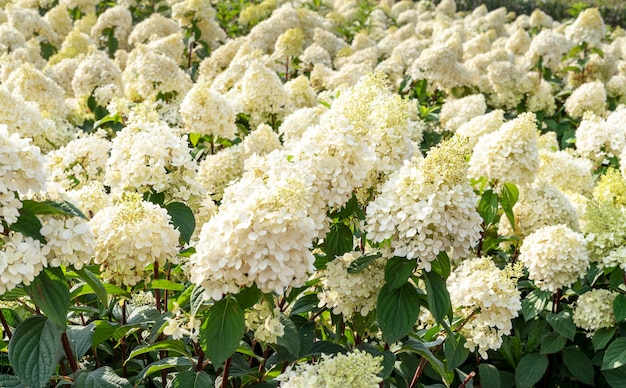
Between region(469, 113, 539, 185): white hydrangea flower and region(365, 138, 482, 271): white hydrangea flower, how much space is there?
1.35 meters

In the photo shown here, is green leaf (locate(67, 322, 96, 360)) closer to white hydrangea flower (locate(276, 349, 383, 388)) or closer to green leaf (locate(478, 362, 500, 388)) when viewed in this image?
white hydrangea flower (locate(276, 349, 383, 388))

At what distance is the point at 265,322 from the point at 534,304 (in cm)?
205

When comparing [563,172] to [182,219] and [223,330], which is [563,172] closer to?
[182,219]

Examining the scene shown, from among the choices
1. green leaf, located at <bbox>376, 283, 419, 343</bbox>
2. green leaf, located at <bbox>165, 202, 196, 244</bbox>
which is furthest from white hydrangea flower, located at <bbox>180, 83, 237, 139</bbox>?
green leaf, located at <bbox>376, 283, 419, 343</bbox>

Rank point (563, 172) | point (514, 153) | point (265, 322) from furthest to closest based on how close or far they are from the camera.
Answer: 1. point (563, 172)
2. point (514, 153)
3. point (265, 322)

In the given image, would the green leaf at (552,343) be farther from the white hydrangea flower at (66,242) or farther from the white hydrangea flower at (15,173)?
the white hydrangea flower at (15,173)

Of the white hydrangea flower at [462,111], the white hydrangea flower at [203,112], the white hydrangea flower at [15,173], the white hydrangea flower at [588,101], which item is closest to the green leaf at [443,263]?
the white hydrangea flower at [15,173]

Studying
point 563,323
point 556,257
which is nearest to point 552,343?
point 563,323

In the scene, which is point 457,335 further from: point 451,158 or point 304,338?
point 451,158

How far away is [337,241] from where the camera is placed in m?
2.17

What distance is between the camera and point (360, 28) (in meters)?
9.26

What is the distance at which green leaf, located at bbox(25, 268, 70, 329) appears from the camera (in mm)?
1723

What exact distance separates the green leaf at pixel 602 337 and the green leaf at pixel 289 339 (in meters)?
1.90

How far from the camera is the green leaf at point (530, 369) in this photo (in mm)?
3398
